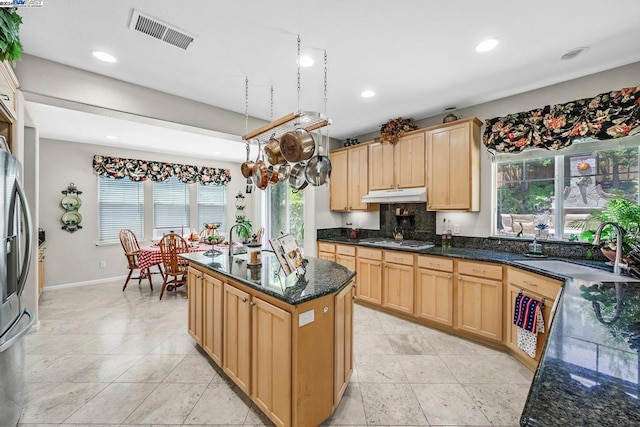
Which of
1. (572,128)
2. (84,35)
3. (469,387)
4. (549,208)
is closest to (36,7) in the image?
(84,35)

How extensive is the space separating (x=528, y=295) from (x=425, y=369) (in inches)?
43.1

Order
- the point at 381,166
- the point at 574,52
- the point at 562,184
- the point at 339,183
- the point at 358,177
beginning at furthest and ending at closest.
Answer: the point at 339,183
the point at 358,177
the point at 381,166
the point at 562,184
the point at 574,52

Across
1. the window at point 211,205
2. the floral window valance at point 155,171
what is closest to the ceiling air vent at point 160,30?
the floral window valance at point 155,171

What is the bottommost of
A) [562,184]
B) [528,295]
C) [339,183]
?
[528,295]

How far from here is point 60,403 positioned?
1952 millimetres

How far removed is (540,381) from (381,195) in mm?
3291

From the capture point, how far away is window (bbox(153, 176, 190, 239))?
5871 millimetres

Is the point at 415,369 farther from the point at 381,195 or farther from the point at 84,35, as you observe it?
the point at 84,35

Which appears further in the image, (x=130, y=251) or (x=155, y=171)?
(x=155, y=171)

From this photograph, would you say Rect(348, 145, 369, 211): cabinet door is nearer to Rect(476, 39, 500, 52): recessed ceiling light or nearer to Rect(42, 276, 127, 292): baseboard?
Rect(476, 39, 500, 52): recessed ceiling light

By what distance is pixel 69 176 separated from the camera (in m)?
4.92

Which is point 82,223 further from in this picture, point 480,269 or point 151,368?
point 480,269

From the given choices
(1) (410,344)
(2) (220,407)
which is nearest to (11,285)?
(2) (220,407)

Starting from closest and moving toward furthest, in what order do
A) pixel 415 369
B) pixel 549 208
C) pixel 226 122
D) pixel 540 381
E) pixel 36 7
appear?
1. pixel 540 381
2. pixel 36 7
3. pixel 415 369
4. pixel 549 208
5. pixel 226 122
